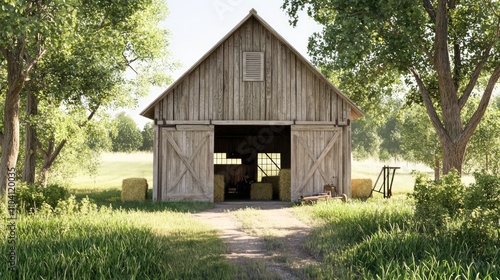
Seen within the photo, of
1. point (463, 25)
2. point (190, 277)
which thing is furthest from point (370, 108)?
point (190, 277)

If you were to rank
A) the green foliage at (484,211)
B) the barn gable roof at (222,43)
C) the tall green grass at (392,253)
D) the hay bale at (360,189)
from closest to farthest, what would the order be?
the tall green grass at (392,253)
the green foliage at (484,211)
the barn gable roof at (222,43)
the hay bale at (360,189)

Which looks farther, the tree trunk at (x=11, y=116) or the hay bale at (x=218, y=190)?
the hay bale at (x=218, y=190)

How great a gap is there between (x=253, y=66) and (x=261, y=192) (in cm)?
616

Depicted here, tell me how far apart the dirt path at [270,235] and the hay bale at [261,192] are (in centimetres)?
435

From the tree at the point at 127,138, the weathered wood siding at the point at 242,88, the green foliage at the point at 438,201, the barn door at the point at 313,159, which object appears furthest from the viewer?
Result: the tree at the point at 127,138

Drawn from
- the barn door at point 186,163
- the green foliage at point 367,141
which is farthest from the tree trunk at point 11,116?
the green foliage at point 367,141

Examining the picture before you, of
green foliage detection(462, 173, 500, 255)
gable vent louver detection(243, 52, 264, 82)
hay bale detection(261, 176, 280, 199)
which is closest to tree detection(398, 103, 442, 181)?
hay bale detection(261, 176, 280, 199)

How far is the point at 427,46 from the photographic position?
727 inches

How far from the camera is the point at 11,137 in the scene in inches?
567

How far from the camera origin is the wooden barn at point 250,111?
17062 mm

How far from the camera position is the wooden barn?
17.1 metres

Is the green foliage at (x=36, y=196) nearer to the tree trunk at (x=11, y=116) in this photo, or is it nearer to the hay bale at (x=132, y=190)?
the tree trunk at (x=11, y=116)

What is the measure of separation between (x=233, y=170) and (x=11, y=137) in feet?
41.4

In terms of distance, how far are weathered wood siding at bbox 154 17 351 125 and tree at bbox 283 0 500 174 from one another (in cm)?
174
